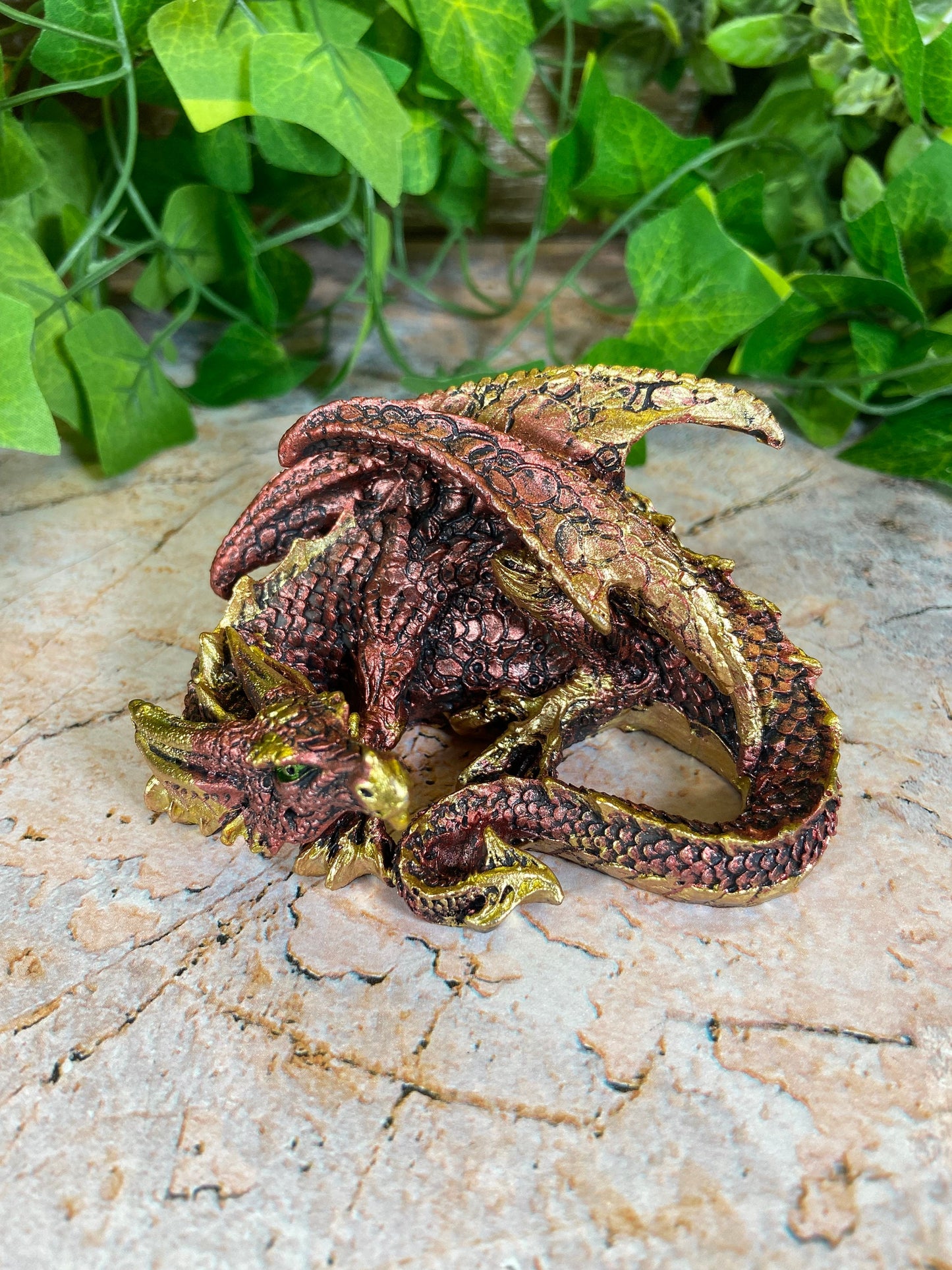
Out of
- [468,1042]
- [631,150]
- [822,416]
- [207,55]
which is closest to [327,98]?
[207,55]

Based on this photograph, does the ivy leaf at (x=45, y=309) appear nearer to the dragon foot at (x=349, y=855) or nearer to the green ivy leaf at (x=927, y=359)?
the dragon foot at (x=349, y=855)

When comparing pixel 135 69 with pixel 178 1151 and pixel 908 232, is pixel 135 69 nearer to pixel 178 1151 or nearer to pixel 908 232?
pixel 908 232

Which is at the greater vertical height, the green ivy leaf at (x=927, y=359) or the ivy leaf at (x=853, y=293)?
the ivy leaf at (x=853, y=293)

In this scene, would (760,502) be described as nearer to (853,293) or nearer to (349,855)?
(853,293)

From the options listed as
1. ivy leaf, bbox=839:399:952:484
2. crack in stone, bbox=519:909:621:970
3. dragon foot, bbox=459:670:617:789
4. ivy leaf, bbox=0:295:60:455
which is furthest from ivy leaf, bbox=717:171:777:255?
crack in stone, bbox=519:909:621:970

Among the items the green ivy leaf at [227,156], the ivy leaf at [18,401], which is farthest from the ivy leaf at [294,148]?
the ivy leaf at [18,401]

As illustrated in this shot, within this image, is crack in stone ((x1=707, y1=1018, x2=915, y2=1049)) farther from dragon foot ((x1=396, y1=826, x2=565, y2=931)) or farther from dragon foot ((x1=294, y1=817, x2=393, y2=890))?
dragon foot ((x1=294, y1=817, x2=393, y2=890))
